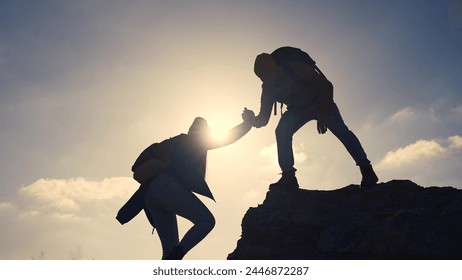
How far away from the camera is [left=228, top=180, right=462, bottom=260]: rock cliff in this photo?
704cm

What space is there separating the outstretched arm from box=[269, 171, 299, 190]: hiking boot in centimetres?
104

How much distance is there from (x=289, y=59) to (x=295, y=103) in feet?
2.59

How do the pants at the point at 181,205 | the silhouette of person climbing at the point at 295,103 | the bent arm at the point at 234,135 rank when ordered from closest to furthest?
the pants at the point at 181,205 < the bent arm at the point at 234,135 < the silhouette of person climbing at the point at 295,103

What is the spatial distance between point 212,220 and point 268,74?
2.87m

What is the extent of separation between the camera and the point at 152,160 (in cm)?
755

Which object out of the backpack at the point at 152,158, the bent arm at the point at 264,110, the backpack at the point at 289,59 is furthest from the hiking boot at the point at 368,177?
the backpack at the point at 152,158

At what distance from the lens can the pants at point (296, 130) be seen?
873 cm

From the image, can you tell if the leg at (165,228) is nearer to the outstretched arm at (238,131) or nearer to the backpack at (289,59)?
the outstretched arm at (238,131)

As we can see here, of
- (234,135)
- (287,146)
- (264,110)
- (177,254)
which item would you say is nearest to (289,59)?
(264,110)

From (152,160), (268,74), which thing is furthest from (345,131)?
(152,160)

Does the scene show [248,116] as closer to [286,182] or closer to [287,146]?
[287,146]

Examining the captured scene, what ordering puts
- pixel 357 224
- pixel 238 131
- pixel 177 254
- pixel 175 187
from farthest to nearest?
pixel 238 131 < pixel 357 224 < pixel 175 187 < pixel 177 254

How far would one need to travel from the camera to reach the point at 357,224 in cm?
773
